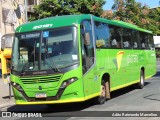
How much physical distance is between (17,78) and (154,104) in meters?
4.31

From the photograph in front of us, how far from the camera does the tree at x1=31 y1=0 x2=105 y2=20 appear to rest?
33.6 m

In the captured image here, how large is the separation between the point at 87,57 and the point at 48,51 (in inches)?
49.0

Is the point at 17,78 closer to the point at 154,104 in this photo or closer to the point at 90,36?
the point at 90,36

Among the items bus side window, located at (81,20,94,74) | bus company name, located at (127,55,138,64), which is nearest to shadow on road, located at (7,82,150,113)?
bus side window, located at (81,20,94,74)

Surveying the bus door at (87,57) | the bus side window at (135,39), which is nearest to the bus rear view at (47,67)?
the bus door at (87,57)

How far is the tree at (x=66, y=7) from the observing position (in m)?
33.6

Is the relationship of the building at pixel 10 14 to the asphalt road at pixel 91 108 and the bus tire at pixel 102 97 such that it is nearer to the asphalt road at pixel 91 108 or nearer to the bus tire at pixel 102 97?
the asphalt road at pixel 91 108

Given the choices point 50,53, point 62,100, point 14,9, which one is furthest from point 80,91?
point 14,9

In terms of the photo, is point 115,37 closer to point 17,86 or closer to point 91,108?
point 91,108

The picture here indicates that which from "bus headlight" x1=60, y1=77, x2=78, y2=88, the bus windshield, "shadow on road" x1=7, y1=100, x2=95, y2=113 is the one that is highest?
the bus windshield

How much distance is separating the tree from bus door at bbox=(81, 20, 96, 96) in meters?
20.7

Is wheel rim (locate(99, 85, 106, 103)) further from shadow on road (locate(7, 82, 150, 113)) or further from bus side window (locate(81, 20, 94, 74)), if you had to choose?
bus side window (locate(81, 20, 94, 74))

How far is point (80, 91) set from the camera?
11633 millimetres

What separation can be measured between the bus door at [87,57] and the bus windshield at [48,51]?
14.9 inches
